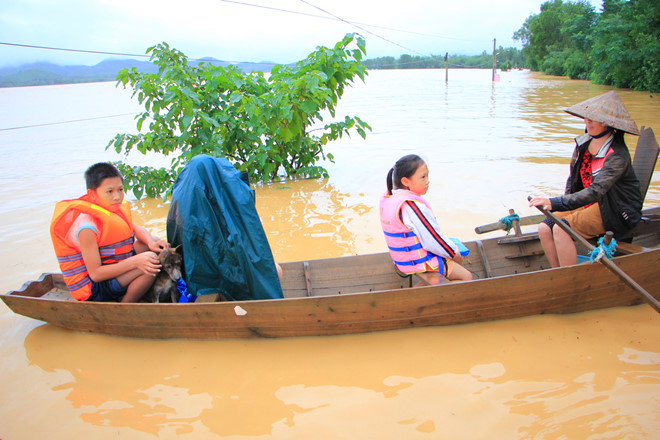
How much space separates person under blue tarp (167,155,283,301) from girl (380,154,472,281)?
965mm

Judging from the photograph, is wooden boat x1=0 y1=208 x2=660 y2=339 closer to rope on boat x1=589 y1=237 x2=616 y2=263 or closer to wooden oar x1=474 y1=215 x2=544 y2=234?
rope on boat x1=589 y1=237 x2=616 y2=263

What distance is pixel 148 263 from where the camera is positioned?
3434 millimetres

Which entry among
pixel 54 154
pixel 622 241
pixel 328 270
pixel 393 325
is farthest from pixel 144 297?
pixel 54 154

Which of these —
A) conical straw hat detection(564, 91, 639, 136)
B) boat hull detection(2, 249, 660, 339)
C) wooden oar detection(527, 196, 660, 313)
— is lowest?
boat hull detection(2, 249, 660, 339)

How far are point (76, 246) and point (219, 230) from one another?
3.74 feet

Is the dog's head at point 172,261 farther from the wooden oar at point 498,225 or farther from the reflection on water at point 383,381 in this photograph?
the wooden oar at point 498,225

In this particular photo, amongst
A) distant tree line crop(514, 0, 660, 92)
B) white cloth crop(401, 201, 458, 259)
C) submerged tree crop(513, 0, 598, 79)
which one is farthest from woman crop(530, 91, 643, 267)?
submerged tree crop(513, 0, 598, 79)

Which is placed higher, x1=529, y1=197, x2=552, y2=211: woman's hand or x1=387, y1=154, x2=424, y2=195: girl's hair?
x1=387, y1=154, x2=424, y2=195: girl's hair

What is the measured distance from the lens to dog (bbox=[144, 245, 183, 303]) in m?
3.48

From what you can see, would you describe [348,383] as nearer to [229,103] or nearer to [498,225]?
[498,225]

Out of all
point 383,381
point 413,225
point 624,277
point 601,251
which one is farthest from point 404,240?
point 624,277

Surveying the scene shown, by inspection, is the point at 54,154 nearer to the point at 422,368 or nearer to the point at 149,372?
the point at 149,372

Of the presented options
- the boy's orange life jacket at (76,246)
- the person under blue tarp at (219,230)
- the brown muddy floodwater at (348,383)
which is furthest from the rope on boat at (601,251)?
the boy's orange life jacket at (76,246)

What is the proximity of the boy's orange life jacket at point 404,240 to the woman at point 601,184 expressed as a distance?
0.95 meters
